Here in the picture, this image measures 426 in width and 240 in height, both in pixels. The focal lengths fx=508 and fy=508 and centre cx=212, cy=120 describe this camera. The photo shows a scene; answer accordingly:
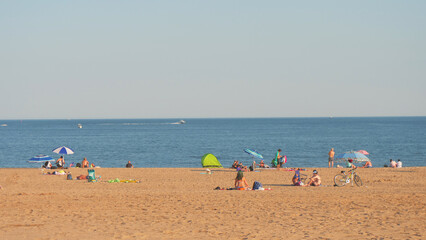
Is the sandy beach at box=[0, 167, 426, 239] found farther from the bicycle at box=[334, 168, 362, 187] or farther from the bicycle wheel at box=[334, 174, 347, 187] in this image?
the bicycle wheel at box=[334, 174, 347, 187]

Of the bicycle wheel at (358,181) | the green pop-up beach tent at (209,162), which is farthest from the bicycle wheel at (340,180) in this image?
the green pop-up beach tent at (209,162)

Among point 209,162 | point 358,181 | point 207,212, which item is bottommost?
point 209,162

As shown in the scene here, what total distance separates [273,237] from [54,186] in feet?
53.5

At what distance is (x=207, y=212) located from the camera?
1677 centimetres

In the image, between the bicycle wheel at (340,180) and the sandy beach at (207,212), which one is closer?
the sandy beach at (207,212)

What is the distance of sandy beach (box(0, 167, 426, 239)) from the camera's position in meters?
13.4

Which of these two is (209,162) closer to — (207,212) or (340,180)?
(340,180)

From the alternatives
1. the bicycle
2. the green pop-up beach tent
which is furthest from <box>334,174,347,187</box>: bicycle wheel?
the green pop-up beach tent

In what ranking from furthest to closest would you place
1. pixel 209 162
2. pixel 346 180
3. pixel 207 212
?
1. pixel 209 162
2. pixel 346 180
3. pixel 207 212

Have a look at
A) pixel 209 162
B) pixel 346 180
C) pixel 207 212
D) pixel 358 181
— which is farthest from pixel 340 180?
pixel 209 162

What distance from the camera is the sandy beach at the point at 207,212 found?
13430mm

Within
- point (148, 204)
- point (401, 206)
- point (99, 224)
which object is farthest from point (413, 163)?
point (99, 224)

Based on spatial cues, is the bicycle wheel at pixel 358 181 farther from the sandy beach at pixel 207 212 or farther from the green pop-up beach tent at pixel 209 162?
the green pop-up beach tent at pixel 209 162

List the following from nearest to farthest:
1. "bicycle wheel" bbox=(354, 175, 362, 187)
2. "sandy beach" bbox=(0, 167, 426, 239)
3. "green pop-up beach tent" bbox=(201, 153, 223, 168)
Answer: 1. "sandy beach" bbox=(0, 167, 426, 239)
2. "bicycle wheel" bbox=(354, 175, 362, 187)
3. "green pop-up beach tent" bbox=(201, 153, 223, 168)
